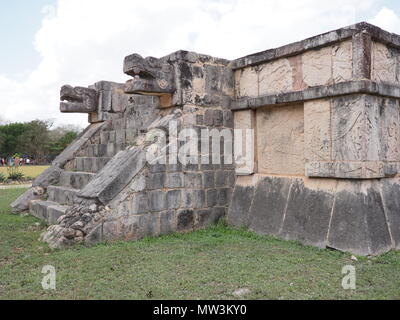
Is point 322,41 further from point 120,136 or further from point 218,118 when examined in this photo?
point 120,136

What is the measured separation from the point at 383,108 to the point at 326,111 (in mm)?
661

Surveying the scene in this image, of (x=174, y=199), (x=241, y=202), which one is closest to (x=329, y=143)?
(x=241, y=202)

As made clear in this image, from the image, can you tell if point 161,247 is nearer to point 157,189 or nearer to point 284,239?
point 157,189

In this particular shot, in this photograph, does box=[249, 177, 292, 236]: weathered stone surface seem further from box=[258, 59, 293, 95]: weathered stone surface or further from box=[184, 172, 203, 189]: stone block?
box=[258, 59, 293, 95]: weathered stone surface

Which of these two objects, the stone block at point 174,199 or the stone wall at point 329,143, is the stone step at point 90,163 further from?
the stone wall at point 329,143

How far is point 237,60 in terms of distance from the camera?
5.65m

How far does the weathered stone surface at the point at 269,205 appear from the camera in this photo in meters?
4.86

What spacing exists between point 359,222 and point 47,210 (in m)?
4.61

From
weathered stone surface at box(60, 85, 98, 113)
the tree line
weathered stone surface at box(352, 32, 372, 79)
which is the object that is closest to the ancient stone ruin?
weathered stone surface at box(352, 32, 372, 79)

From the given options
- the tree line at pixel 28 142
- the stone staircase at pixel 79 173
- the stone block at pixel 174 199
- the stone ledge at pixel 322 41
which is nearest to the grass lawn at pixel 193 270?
the stone block at pixel 174 199

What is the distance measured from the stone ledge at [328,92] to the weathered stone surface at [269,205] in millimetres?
1067

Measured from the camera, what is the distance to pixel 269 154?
5309mm

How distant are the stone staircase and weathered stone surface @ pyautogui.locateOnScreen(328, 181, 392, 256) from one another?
3.72m
